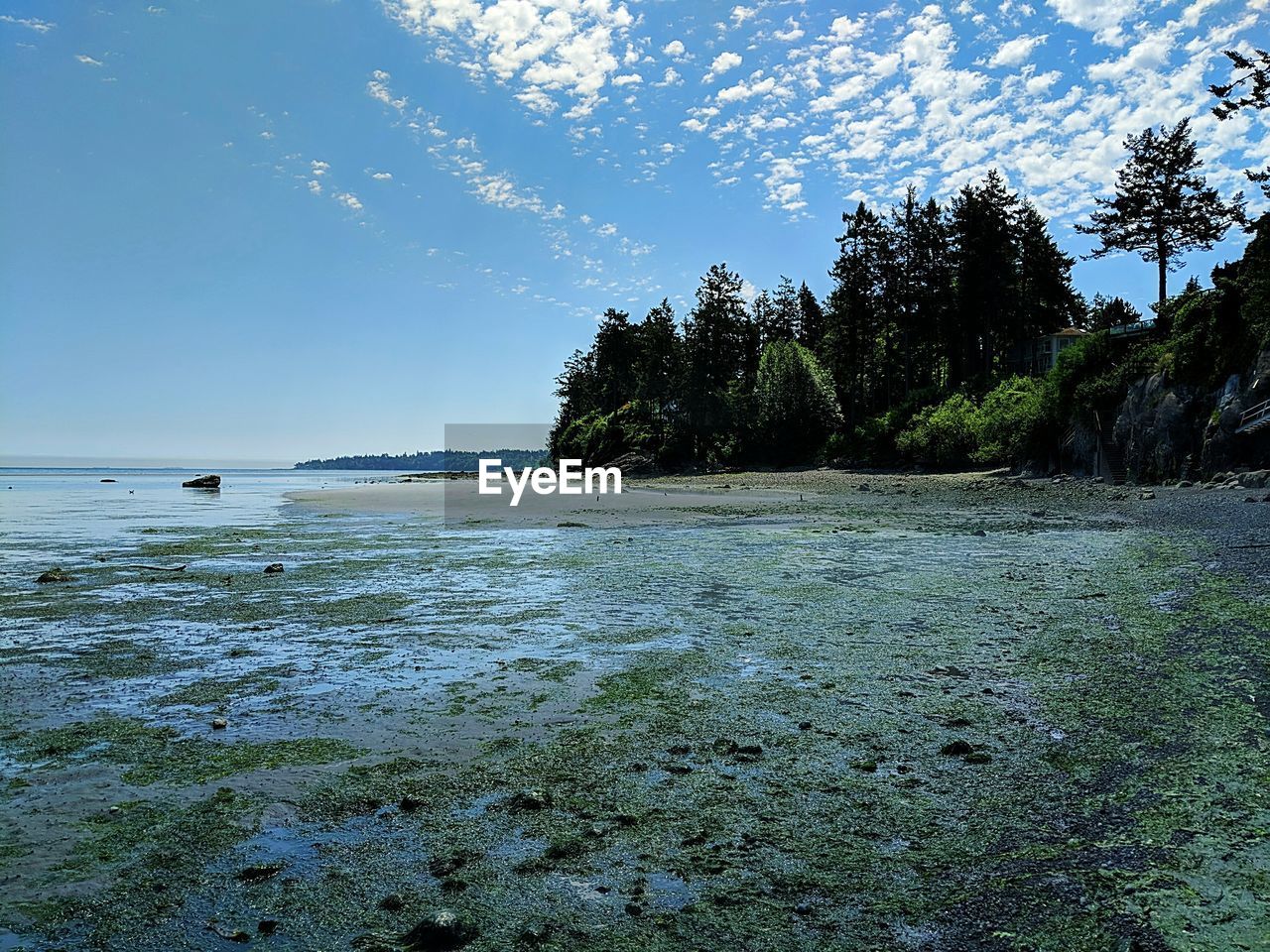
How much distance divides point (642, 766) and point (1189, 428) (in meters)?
36.6

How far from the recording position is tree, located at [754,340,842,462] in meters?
Result: 71.6

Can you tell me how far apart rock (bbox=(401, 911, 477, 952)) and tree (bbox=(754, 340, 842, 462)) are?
6986 cm

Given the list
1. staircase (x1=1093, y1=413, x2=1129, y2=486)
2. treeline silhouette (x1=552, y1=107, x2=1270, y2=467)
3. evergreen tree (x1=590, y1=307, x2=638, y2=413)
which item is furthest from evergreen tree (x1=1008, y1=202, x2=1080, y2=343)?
evergreen tree (x1=590, y1=307, x2=638, y2=413)

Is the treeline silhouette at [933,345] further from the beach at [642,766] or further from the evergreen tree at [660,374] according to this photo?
the beach at [642,766]

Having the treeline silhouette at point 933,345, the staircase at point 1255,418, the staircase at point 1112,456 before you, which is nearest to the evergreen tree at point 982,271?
the treeline silhouette at point 933,345

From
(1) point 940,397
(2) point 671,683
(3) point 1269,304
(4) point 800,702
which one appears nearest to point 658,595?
(2) point 671,683

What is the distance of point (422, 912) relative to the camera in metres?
3.10

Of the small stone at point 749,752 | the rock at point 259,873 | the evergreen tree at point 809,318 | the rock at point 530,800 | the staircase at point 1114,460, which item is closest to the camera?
the rock at point 259,873

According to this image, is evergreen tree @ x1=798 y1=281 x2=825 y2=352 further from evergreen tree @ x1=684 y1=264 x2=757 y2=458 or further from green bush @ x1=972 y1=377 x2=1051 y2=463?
green bush @ x1=972 y1=377 x2=1051 y2=463

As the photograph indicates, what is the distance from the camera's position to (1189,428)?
3228cm

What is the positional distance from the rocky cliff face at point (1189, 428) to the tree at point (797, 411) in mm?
35141

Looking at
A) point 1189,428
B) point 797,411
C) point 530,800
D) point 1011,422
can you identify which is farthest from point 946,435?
point 530,800

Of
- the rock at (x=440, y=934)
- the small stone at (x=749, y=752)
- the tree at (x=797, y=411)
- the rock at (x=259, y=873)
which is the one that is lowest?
the small stone at (x=749, y=752)

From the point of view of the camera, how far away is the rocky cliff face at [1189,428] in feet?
94.2
